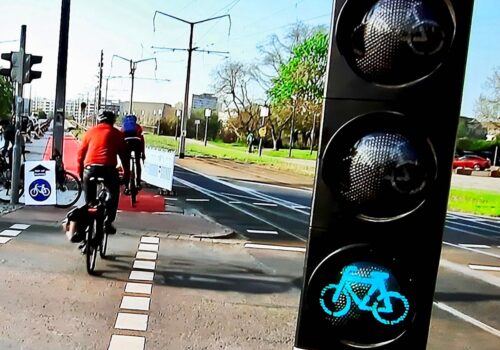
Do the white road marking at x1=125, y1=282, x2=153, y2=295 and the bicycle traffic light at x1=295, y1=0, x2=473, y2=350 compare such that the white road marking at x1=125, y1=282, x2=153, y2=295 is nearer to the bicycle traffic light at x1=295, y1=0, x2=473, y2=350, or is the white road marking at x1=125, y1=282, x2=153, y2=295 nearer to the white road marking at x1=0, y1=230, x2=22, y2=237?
the white road marking at x1=0, y1=230, x2=22, y2=237

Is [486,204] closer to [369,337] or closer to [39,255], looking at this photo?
[39,255]

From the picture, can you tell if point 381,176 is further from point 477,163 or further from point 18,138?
point 477,163

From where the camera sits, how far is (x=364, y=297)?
1.59 m

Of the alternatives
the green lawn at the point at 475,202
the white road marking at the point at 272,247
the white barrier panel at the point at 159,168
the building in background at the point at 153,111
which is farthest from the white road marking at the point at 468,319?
the building in background at the point at 153,111

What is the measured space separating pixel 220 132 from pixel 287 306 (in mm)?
66474

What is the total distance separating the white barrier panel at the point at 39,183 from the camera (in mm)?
11797

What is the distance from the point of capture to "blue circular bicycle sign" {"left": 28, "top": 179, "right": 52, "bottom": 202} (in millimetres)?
11812

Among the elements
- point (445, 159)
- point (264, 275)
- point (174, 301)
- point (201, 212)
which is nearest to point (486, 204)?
point (201, 212)

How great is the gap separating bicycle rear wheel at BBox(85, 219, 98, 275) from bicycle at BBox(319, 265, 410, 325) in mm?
5626

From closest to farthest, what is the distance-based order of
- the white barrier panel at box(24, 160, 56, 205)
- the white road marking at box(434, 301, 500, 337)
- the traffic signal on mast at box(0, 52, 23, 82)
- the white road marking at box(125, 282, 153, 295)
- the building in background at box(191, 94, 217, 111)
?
1. the white road marking at box(434, 301, 500, 337)
2. the white road marking at box(125, 282, 153, 295)
3. the traffic signal on mast at box(0, 52, 23, 82)
4. the white barrier panel at box(24, 160, 56, 205)
5. the building in background at box(191, 94, 217, 111)

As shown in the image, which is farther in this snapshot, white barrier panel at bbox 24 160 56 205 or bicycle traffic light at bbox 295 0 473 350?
white barrier panel at bbox 24 160 56 205

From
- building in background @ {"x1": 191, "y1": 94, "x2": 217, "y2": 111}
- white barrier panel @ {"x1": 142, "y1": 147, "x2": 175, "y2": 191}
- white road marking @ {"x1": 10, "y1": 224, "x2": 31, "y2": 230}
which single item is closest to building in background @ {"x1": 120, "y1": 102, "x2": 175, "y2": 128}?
building in background @ {"x1": 191, "y1": 94, "x2": 217, "y2": 111}

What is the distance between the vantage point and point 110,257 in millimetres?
7867

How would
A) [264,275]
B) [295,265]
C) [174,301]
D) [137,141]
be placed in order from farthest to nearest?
[137,141], [295,265], [264,275], [174,301]
